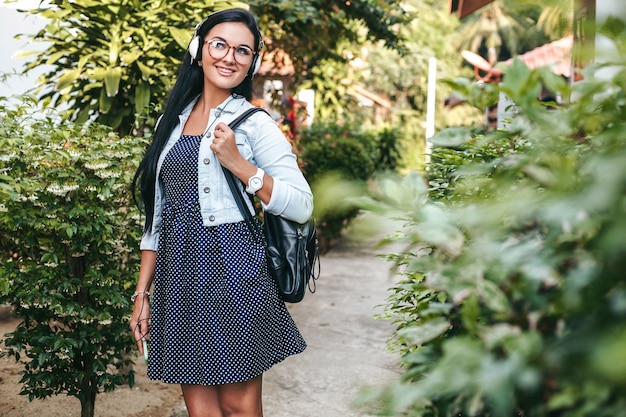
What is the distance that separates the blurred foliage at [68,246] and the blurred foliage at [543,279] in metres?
2.53

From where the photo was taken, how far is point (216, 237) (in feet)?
8.07

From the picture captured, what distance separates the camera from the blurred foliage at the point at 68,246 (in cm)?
328

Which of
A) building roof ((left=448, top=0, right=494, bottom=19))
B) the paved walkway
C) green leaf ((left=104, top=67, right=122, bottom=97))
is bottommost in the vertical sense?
the paved walkway

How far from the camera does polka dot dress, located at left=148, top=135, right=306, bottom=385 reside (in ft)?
7.97

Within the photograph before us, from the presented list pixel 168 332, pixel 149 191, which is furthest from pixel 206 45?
pixel 168 332

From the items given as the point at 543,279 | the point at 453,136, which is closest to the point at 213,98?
the point at 453,136

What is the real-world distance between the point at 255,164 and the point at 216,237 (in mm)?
290

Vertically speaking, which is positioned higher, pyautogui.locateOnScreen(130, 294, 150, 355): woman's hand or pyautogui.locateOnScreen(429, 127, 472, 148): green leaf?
pyautogui.locateOnScreen(429, 127, 472, 148): green leaf

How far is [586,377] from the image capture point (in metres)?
0.72

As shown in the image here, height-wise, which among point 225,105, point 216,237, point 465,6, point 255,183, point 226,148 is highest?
point 465,6

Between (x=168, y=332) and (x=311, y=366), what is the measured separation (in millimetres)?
2712

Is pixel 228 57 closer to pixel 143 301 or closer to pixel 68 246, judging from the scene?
pixel 143 301

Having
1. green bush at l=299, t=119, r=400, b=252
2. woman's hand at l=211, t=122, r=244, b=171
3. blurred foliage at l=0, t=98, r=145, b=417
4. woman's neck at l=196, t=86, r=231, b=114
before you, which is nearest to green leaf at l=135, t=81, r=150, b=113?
blurred foliage at l=0, t=98, r=145, b=417

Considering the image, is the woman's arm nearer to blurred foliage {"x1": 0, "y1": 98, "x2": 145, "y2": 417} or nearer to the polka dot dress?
the polka dot dress
